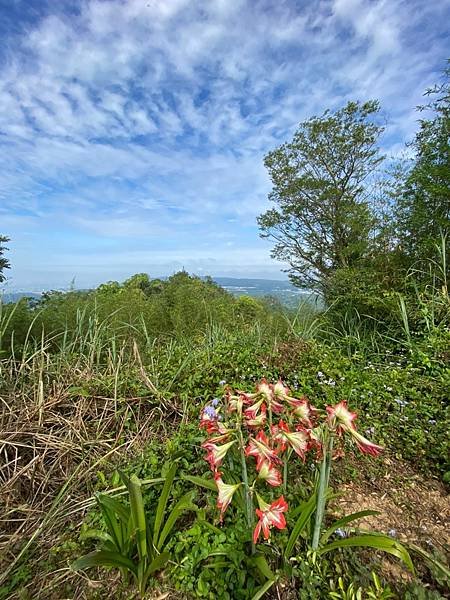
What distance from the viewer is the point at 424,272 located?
323 centimetres

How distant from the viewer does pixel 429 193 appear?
3545mm

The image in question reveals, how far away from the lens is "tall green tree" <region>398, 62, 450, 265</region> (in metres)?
3.29

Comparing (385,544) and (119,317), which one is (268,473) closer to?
(385,544)

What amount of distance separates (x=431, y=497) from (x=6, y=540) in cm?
182

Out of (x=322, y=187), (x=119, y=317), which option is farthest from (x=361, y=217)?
(x=119, y=317)

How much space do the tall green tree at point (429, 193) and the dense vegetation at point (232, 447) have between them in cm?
3

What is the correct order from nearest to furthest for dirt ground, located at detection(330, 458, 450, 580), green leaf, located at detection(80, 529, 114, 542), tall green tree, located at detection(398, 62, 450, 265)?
green leaf, located at detection(80, 529, 114, 542), dirt ground, located at detection(330, 458, 450, 580), tall green tree, located at detection(398, 62, 450, 265)

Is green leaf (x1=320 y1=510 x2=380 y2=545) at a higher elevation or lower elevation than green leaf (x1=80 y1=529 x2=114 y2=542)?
higher

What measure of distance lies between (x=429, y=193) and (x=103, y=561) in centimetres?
431

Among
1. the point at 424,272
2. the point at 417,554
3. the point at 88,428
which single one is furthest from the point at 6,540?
the point at 424,272

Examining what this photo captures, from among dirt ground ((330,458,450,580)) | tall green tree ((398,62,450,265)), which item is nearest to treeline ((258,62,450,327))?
tall green tree ((398,62,450,265))

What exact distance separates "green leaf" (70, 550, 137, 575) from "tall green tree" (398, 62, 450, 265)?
11.7ft

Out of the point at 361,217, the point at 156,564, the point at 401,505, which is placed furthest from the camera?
the point at 361,217

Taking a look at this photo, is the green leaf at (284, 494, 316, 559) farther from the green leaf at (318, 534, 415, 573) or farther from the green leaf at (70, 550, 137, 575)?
the green leaf at (70, 550, 137, 575)
